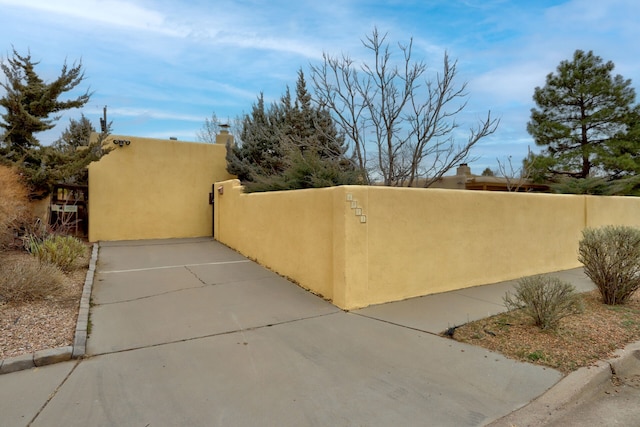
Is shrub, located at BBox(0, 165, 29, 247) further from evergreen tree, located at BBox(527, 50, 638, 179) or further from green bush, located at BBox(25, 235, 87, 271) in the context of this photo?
evergreen tree, located at BBox(527, 50, 638, 179)

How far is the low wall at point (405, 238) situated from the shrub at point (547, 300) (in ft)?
6.11

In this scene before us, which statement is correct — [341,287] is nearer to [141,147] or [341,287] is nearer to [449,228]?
[449,228]

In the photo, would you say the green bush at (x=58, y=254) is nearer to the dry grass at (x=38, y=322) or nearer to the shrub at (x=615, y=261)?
the dry grass at (x=38, y=322)

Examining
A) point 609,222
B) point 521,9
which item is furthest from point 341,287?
point 609,222

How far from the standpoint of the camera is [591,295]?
6465mm

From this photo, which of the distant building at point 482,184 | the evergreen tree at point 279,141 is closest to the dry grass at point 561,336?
the evergreen tree at point 279,141

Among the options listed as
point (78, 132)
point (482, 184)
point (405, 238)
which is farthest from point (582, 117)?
point (78, 132)

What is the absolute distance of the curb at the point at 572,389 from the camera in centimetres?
295

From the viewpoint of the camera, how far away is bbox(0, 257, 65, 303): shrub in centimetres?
521

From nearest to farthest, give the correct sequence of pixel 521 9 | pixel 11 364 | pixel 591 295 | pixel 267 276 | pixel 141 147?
1. pixel 11 364
2. pixel 591 295
3. pixel 267 276
4. pixel 521 9
5. pixel 141 147

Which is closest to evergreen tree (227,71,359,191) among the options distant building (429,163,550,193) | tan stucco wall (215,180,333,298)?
tan stucco wall (215,180,333,298)

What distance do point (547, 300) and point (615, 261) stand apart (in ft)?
6.89

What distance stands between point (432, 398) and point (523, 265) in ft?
19.2

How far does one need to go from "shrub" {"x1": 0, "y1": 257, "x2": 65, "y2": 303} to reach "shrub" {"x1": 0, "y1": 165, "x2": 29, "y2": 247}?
185 cm
